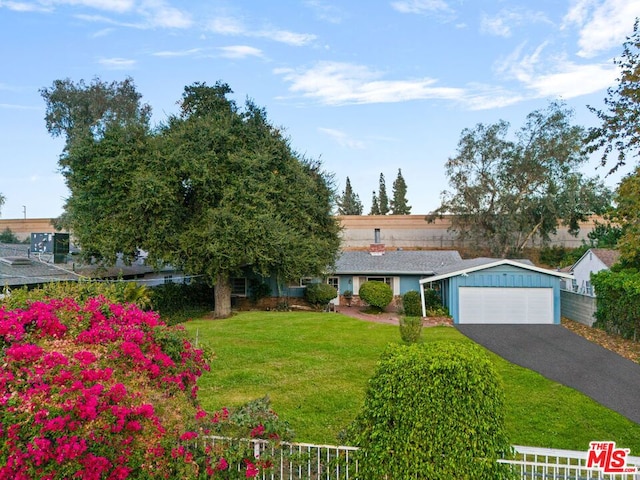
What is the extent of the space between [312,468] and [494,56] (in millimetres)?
15581

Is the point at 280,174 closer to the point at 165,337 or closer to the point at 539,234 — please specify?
the point at 165,337

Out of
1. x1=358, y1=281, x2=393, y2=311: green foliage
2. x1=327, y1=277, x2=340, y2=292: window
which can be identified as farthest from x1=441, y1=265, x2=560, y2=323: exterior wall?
x1=327, y1=277, x2=340, y2=292: window

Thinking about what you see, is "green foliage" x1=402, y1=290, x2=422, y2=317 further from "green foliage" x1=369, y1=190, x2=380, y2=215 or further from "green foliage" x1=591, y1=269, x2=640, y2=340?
"green foliage" x1=369, y1=190, x2=380, y2=215

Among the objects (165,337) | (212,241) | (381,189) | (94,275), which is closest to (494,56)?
(212,241)

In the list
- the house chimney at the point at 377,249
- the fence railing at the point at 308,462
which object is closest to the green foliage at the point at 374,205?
the house chimney at the point at 377,249

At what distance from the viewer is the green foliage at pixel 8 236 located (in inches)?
1494

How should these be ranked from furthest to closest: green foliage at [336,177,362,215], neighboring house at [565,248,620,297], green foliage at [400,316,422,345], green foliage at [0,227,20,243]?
1. green foliage at [336,177,362,215]
2. green foliage at [0,227,20,243]
3. neighboring house at [565,248,620,297]
4. green foliage at [400,316,422,345]

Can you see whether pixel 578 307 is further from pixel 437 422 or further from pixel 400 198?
pixel 400 198

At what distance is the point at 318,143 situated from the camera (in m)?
24.4

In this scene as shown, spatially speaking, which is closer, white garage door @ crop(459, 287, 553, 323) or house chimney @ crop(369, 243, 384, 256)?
white garage door @ crop(459, 287, 553, 323)

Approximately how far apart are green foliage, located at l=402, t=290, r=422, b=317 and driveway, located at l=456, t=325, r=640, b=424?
276cm

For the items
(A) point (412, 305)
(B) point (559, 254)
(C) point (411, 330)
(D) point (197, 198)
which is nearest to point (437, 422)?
(C) point (411, 330)

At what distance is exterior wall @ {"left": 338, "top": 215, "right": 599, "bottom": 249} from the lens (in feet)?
113

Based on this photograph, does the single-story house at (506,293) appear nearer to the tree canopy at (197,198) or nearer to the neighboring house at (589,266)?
the neighboring house at (589,266)
